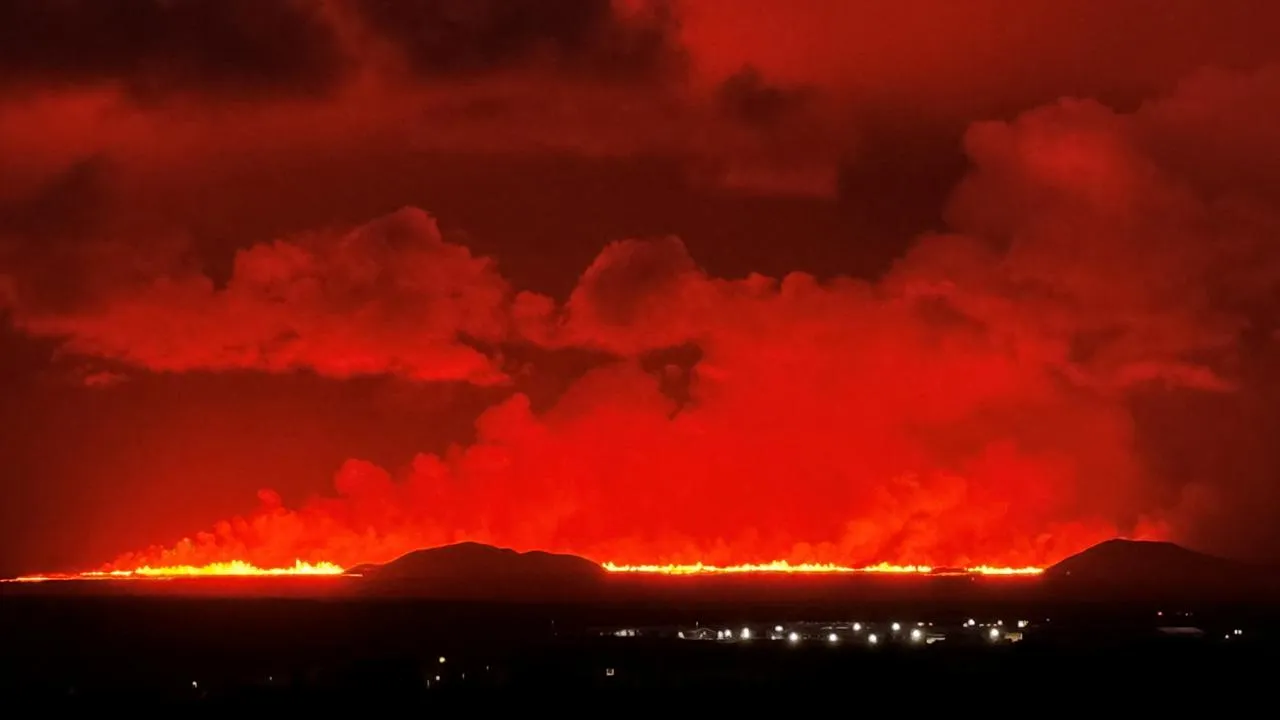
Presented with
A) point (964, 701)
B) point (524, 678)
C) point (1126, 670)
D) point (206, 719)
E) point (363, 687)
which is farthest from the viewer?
point (1126, 670)

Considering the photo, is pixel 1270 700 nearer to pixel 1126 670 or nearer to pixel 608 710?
pixel 1126 670

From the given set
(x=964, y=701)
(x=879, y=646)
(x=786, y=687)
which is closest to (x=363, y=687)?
(x=786, y=687)

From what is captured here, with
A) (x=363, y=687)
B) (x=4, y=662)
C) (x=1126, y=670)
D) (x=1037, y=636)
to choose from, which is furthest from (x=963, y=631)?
(x=4, y=662)

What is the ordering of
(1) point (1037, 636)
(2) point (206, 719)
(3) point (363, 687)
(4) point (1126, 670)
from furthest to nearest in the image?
(1) point (1037, 636) → (4) point (1126, 670) → (3) point (363, 687) → (2) point (206, 719)

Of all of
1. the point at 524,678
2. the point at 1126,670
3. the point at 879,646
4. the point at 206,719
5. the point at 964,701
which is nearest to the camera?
the point at 206,719

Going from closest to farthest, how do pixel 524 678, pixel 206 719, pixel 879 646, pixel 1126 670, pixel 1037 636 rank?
pixel 206 719
pixel 524 678
pixel 1126 670
pixel 879 646
pixel 1037 636

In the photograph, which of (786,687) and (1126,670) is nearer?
(786,687)

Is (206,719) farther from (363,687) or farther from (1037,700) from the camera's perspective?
(1037,700)

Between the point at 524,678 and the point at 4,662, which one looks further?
the point at 4,662
